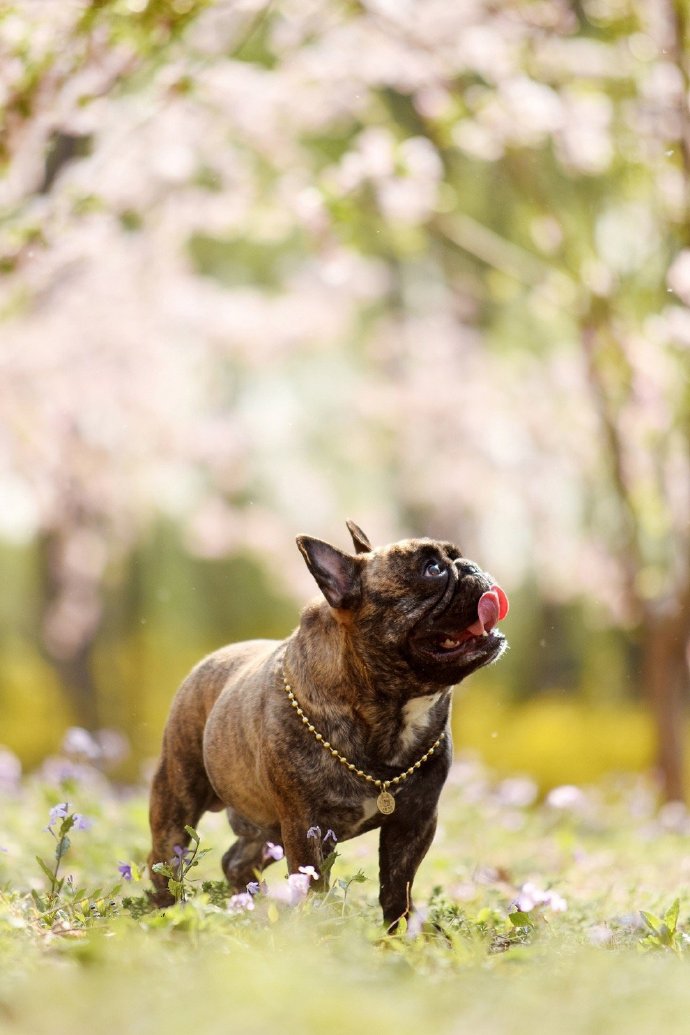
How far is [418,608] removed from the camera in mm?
4148

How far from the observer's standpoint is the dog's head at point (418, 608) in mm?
4098

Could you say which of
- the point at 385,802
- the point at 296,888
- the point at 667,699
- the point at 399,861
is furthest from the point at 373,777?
the point at 667,699

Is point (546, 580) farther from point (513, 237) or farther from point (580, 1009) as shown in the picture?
point (580, 1009)

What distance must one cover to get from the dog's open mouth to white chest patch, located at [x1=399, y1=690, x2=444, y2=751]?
0.61 feet

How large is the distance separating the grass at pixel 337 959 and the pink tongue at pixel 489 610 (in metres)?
0.98

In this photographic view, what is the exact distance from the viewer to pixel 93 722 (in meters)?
17.1

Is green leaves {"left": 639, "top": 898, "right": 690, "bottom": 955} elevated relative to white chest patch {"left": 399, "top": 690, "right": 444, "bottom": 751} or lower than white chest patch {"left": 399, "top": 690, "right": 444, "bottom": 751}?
lower

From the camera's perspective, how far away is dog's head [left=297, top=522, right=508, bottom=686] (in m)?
4.10

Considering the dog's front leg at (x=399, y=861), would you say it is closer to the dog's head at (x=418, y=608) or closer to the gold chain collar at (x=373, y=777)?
the gold chain collar at (x=373, y=777)

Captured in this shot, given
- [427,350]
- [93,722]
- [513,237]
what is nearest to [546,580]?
[427,350]

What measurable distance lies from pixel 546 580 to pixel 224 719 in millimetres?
13885

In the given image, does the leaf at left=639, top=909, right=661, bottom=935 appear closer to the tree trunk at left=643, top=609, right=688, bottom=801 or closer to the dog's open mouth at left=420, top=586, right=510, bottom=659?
the dog's open mouth at left=420, top=586, right=510, bottom=659

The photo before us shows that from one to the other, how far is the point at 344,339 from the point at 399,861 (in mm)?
16268

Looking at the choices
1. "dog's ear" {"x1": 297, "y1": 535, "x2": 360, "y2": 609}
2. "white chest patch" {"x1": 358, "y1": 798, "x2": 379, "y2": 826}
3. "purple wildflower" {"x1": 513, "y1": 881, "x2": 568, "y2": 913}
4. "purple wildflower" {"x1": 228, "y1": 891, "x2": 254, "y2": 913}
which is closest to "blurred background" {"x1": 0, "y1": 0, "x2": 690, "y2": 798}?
"dog's ear" {"x1": 297, "y1": 535, "x2": 360, "y2": 609}
